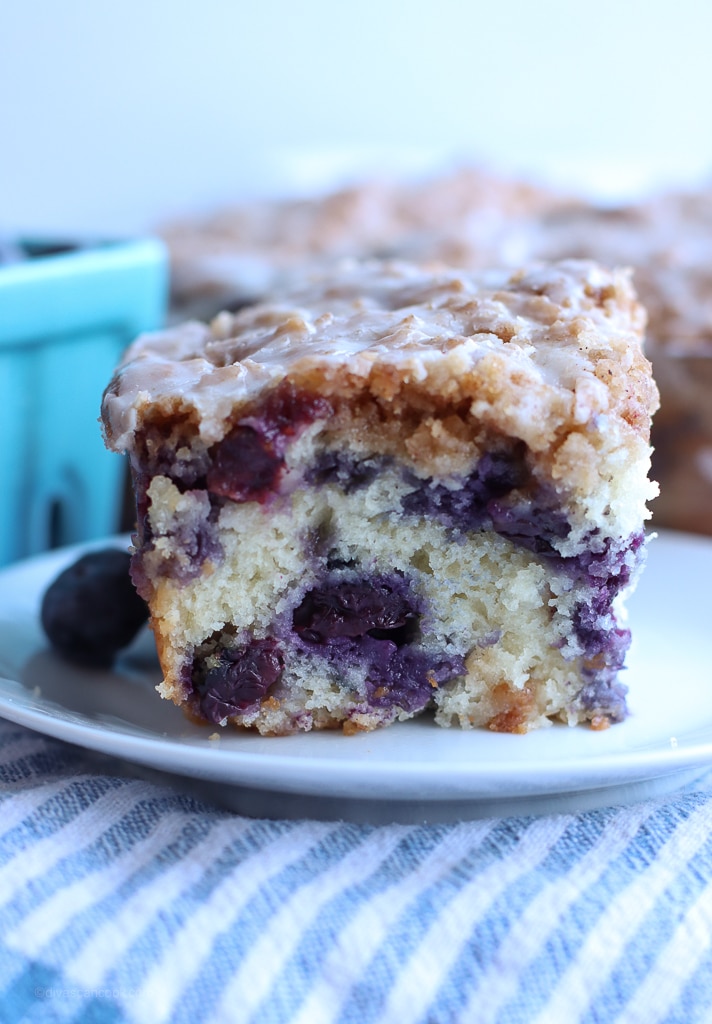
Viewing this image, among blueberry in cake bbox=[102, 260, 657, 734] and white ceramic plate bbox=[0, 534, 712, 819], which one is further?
blueberry in cake bbox=[102, 260, 657, 734]

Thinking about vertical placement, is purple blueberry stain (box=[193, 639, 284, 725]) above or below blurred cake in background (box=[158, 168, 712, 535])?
below

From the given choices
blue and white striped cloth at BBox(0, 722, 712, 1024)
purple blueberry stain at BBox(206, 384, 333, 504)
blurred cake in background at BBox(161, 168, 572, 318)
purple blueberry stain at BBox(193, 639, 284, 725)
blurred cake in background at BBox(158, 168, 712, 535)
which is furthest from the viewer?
blurred cake in background at BBox(161, 168, 572, 318)

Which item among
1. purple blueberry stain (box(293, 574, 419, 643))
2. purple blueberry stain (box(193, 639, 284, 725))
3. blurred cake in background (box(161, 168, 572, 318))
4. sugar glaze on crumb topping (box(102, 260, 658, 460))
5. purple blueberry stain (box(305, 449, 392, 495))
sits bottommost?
purple blueberry stain (box(193, 639, 284, 725))

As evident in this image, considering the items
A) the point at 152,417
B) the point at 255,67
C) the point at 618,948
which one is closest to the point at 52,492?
the point at 152,417

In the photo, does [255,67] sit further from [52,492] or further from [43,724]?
[43,724]

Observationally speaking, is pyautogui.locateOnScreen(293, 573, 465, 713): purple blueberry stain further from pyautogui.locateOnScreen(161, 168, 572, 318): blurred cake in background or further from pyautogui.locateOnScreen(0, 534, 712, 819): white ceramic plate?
pyautogui.locateOnScreen(161, 168, 572, 318): blurred cake in background

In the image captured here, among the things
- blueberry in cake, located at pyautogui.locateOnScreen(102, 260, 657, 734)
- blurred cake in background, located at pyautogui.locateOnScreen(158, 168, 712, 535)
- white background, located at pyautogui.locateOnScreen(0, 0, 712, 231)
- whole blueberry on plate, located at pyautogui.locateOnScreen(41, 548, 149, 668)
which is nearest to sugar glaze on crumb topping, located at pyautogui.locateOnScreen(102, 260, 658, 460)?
blueberry in cake, located at pyautogui.locateOnScreen(102, 260, 657, 734)

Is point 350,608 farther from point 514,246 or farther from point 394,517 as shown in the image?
point 514,246

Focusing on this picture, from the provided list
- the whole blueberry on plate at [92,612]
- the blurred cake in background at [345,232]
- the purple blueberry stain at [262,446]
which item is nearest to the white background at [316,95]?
the blurred cake in background at [345,232]
